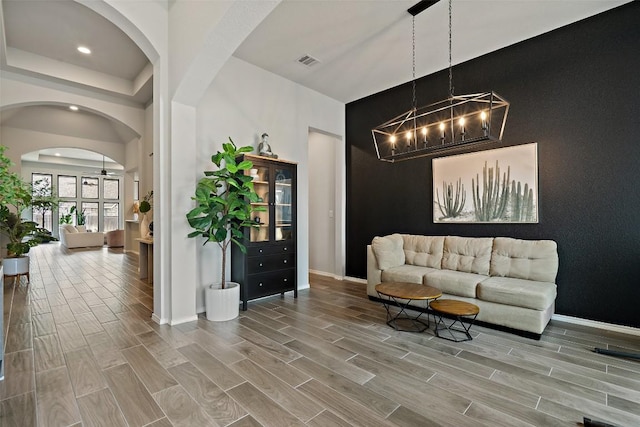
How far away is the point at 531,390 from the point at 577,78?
133 inches

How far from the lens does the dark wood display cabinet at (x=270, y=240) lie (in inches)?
149

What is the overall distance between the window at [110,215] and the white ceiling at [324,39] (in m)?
10.3

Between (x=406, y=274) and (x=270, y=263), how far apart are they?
1.85 metres

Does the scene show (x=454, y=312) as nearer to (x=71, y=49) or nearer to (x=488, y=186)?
(x=488, y=186)

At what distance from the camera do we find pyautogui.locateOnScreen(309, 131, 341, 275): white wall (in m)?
5.86

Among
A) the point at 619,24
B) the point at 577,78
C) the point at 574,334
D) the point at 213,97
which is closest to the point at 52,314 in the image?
the point at 213,97

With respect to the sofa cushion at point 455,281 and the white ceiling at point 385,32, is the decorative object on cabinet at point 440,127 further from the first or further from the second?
the sofa cushion at point 455,281

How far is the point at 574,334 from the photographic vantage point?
297 cm

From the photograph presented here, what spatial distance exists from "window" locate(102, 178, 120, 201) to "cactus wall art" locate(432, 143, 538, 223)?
14812 millimetres

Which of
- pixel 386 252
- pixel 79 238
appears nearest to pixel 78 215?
pixel 79 238

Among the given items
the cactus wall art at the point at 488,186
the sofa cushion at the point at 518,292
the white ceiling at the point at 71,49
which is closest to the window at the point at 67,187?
the white ceiling at the point at 71,49

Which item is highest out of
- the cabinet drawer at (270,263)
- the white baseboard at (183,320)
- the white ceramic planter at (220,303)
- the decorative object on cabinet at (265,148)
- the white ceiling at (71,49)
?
the white ceiling at (71,49)

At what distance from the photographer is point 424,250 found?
4199 millimetres

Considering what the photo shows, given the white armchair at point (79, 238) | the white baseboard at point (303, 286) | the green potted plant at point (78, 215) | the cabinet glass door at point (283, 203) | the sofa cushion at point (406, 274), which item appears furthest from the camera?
the green potted plant at point (78, 215)
